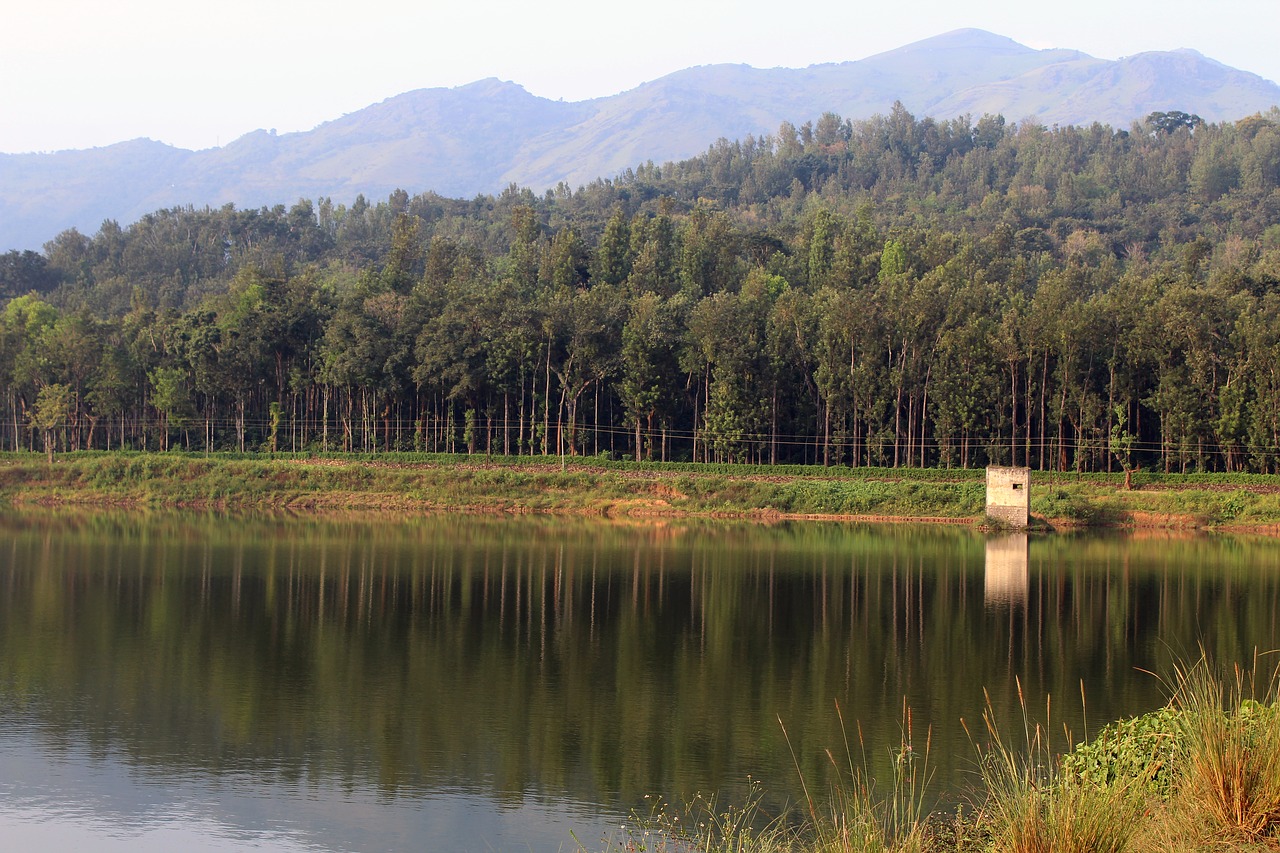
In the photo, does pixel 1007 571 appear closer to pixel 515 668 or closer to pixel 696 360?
pixel 515 668

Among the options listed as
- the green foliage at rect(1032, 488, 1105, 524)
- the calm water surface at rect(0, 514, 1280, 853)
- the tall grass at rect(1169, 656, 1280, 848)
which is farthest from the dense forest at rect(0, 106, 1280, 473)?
the tall grass at rect(1169, 656, 1280, 848)

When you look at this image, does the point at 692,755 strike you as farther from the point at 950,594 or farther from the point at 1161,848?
the point at 950,594

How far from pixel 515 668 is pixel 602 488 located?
36.2m

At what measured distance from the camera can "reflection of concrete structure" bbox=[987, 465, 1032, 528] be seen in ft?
178

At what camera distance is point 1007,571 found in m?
41.2

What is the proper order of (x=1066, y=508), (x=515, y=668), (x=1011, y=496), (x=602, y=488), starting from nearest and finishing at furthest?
1. (x=515, y=668)
2. (x=1011, y=496)
3. (x=1066, y=508)
4. (x=602, y=488)

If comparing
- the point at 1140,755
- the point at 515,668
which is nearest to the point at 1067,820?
the point at 1140,755

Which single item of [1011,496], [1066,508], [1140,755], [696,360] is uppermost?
[696,360]

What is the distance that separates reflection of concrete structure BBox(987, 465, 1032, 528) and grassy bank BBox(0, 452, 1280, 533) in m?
1.82

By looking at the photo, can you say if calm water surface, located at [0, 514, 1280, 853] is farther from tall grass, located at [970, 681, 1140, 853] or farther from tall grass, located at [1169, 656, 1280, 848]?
tall grass, located at [970, 681, 1140, 853]

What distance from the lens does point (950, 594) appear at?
35969 millimetres

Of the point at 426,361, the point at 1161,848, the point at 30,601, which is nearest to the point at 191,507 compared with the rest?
the point at 426,361

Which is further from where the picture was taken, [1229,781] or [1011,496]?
[1011,496]

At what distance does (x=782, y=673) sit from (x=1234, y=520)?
36.9m
